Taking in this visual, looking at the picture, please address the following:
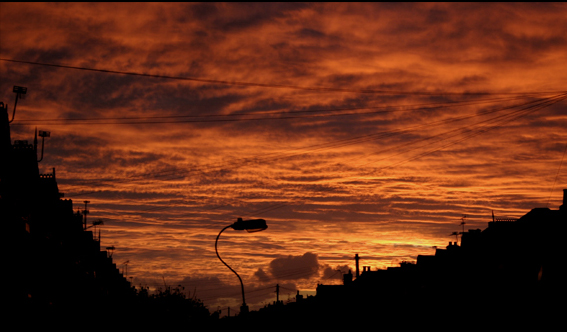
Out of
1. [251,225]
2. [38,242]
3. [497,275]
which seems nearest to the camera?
[251,225]

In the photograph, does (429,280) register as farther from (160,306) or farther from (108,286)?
(160,306)

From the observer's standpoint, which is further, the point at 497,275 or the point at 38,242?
the point at 38,242

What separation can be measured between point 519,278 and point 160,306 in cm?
7920

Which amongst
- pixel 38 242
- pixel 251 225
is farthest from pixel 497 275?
pixel 38 242

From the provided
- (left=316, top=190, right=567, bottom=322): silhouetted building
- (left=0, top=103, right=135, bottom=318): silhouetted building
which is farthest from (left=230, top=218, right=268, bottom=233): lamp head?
(left=0, top=103, right=135, bottom=318): silhouetted building

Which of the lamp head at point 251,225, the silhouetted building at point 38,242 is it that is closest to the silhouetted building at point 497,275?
the lamp head at point 251,225

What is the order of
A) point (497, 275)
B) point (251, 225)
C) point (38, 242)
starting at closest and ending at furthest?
point (251, 225)
point (497, 275)
point (38, 242)

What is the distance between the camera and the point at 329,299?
2746 inches

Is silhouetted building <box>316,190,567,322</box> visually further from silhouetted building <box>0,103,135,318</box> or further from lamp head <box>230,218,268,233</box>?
silhouetted building <box>0,103,135,318</box>

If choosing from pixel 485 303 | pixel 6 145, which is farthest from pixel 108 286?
pixel 485 303

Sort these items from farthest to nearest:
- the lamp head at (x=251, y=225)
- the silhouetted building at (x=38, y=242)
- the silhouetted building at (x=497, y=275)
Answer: the silhouetted building at (x=38, y=242) → the lamp head at (x=251, y=225) → the silhouetted building at (x=497, y=275)

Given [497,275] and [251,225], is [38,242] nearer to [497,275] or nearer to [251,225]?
[251,225]

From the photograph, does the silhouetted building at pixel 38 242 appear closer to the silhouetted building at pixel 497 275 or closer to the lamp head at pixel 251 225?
the lamp head at pixel 251 225

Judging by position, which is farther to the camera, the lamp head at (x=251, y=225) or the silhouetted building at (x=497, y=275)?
the lamp head at (x=251, y=225)
